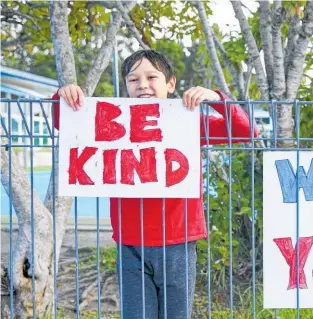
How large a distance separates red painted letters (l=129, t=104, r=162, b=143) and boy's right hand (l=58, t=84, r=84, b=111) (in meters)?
0.21

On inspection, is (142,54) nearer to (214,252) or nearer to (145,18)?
(214,252)

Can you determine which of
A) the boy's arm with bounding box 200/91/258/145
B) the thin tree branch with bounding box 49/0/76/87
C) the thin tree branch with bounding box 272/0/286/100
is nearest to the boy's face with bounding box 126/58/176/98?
the boy's arm with bounding box 200/91/258/145

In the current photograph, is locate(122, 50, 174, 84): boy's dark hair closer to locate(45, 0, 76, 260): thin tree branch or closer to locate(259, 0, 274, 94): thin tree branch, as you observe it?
locate(45, 0, 76, 260): thin tree branch

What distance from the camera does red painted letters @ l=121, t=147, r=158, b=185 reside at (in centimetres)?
288

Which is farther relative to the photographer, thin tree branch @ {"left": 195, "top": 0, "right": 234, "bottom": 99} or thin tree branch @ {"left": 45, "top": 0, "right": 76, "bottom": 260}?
thin tree branch @ {"left": 195, "top": 0, "right": 234, "bottom": 99}

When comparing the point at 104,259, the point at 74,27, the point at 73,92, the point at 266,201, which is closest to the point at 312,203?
the point at 266,201

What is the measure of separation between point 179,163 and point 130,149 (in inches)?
8.2

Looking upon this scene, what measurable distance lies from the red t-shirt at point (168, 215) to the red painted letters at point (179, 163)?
0.31 feet

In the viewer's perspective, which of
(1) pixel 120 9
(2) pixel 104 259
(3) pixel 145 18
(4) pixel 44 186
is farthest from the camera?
(4) pixel 44 186

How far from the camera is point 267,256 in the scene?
2988mm

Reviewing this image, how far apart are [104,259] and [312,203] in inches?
148

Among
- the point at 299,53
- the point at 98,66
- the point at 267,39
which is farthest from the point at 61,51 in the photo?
the point at 299,53

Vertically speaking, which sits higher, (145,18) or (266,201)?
(145,18)

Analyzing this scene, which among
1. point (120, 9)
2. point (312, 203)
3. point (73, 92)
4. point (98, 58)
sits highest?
point (120, 9)
